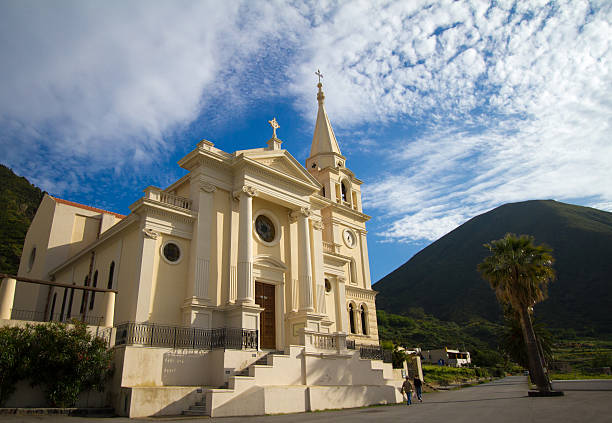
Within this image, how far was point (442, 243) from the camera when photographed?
604 feet

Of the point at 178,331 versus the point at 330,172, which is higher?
the point at 330,172

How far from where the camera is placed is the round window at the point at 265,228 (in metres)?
23.1

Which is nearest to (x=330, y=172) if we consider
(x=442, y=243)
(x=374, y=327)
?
(x=374, y=327)

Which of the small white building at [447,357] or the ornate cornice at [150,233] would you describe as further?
the small white building at [447,357]

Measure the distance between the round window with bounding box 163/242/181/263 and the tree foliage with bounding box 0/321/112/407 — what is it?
576cm

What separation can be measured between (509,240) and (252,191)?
14202 millimetres

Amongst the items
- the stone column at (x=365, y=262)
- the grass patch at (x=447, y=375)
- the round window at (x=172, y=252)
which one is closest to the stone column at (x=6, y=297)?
the round window at (x=172, y=252)

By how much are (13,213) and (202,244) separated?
49.6 metres

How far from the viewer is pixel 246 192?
853 inches

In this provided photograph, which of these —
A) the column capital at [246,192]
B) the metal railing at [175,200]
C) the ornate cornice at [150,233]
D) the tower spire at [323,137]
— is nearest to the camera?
the ornate cornice at [150,233]

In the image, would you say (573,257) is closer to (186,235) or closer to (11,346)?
(186,235)

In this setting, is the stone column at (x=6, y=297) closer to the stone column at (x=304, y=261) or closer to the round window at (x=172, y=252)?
the round window at (x=172, y=252)

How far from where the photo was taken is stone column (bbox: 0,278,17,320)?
44.5 ft

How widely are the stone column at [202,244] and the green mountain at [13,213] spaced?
35997 mm
